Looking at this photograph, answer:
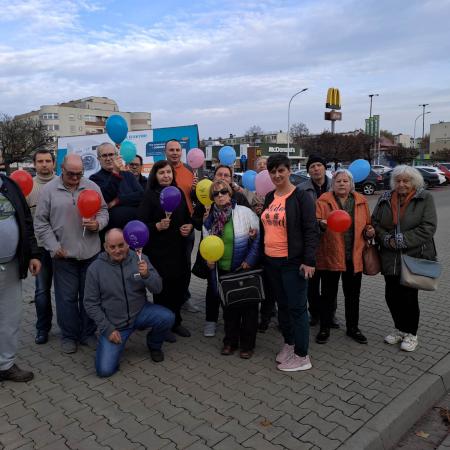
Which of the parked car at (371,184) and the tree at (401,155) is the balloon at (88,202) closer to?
the parked car at (371,184)

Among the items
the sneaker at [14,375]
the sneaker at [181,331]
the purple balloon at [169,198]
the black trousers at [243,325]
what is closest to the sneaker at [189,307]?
the sneaker at [181,331]

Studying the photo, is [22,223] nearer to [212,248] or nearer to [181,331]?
[212,248]

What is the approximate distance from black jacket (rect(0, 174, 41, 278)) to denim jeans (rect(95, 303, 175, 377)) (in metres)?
0.93

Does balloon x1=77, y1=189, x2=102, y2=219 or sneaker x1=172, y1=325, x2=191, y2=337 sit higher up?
balloon x1=77, y1=189, x2=102, y2=219

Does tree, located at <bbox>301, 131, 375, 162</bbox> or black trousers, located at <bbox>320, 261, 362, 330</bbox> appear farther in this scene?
tree, located at <bbox>301, 131, 375, 162</bbox>

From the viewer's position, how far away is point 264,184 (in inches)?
174

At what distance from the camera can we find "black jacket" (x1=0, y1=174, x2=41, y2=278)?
10.9 feet

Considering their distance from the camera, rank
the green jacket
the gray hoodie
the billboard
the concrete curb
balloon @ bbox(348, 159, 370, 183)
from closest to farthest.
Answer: the concrete curb
the gray hoodie
the green jacket
balloon @ bbox(348, 159, 370, 183)
the billboard

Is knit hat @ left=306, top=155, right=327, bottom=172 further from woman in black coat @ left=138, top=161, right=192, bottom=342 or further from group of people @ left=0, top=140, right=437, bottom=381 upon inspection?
woman in black coat @ left=138, top=161, right=192, bottom=342

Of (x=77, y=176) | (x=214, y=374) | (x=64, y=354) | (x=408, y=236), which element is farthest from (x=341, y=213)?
(x=64, y=354)

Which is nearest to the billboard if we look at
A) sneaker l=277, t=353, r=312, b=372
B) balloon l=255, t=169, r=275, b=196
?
balloon l=255, t=169, r=275, b=196

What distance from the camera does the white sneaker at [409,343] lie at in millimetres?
3945

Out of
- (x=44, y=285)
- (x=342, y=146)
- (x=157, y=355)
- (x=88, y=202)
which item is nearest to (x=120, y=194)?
(x=88, y=202)

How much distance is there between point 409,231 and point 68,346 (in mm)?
3496
